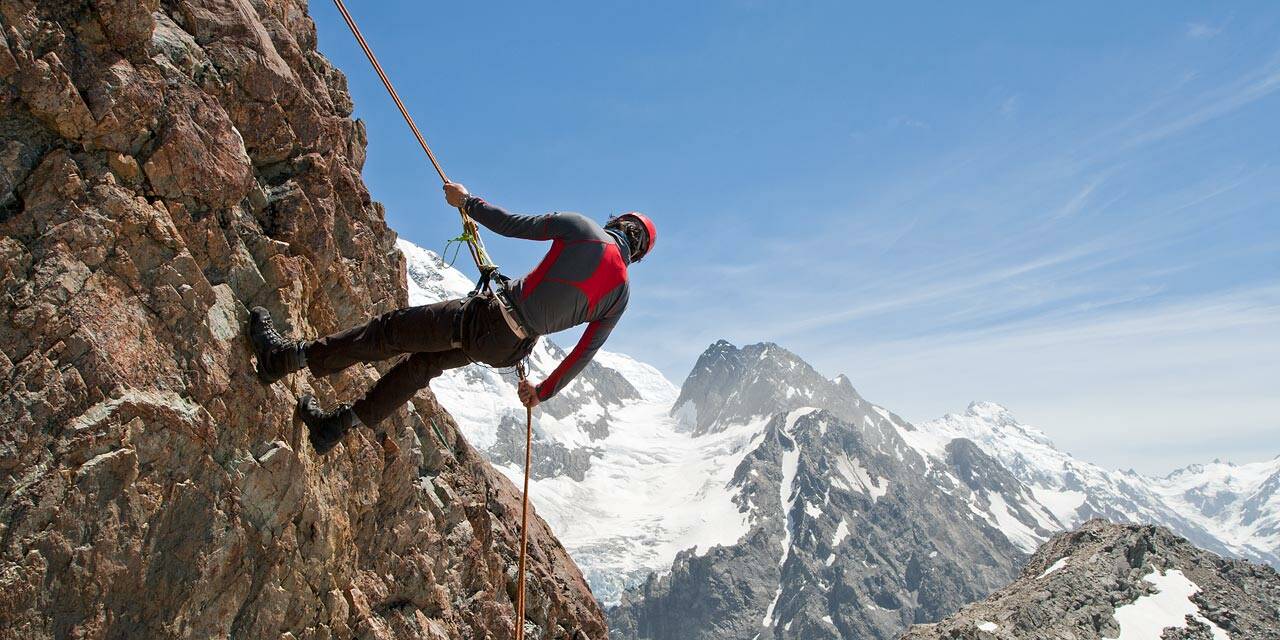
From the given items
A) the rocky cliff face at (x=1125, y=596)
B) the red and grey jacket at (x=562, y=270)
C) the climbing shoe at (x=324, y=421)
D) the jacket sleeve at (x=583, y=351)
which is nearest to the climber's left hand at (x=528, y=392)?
the jacket sleeve at (x=583, y=351)

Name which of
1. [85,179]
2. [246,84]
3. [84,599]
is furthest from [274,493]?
[246,84]

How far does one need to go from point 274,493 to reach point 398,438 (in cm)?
288

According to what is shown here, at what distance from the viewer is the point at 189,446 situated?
7.92 metres

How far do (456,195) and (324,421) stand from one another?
3.00 meters

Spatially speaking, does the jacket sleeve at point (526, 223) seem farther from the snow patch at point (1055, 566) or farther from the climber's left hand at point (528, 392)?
the snow patch at point (1055, 566)

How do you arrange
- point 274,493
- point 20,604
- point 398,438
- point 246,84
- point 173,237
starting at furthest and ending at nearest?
→ point 398,438 → point 246,84 → point 274,493 → point 173,237 → point 20,604

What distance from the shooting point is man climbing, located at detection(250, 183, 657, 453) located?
8.78 metres

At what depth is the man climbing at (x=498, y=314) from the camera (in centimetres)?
878

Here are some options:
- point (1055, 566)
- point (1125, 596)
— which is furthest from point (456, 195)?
point (1055, 566)

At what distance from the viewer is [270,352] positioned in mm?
8820

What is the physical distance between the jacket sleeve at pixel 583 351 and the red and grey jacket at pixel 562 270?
1.46ft

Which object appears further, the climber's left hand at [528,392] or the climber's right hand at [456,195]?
the climber's left hand at [528,392]

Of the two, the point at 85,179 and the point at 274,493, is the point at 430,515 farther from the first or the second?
the point at 85,179

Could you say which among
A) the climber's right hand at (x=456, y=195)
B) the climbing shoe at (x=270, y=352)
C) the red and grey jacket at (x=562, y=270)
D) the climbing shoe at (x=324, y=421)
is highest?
the climber's right hand at (x=456, y=195)
